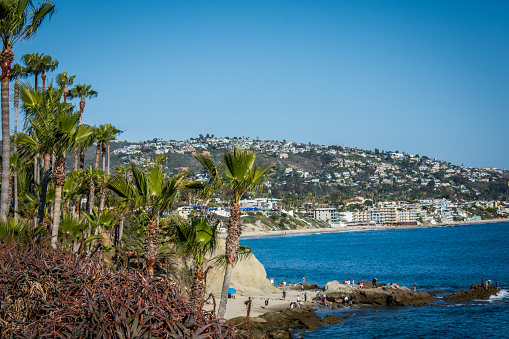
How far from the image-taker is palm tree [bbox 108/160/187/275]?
40.5 feet

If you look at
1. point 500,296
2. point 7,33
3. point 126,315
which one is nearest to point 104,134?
point 7,33

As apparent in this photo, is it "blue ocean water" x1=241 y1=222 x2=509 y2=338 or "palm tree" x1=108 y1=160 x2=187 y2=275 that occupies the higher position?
"palm tree" x1=108 y1=160 x2=187 y2=275

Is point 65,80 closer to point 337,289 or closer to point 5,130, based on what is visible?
point 5,130

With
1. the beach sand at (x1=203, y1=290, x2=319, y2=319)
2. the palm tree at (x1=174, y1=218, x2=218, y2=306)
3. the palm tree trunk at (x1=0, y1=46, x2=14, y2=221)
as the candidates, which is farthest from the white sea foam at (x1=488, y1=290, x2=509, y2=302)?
the palm tree trunk at (x1=0, y1=46, x2=14, y2=221)

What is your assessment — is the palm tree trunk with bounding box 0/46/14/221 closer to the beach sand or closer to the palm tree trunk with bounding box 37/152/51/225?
the palm tree trunk with bounding box 37/152/51/225

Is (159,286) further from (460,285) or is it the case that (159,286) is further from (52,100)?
(460,285)

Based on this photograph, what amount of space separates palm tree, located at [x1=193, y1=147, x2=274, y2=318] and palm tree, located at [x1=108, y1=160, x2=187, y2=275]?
0.88 metres

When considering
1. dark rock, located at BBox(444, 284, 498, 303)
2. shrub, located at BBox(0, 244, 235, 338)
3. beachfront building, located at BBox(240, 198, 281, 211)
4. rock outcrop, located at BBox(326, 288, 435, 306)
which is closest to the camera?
shrub, located at BBox(0, 244, 235, 338)

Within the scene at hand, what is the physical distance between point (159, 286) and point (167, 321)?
2.33 ft

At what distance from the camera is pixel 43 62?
95.0 ft

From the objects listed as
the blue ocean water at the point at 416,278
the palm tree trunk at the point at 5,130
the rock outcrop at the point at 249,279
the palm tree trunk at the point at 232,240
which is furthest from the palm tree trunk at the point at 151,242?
the rock outcrop at the point at 249,279

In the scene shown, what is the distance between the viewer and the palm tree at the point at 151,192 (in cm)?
1235

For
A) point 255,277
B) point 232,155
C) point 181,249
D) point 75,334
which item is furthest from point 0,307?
point 255,277

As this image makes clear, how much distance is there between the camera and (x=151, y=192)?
12453 millimetres
